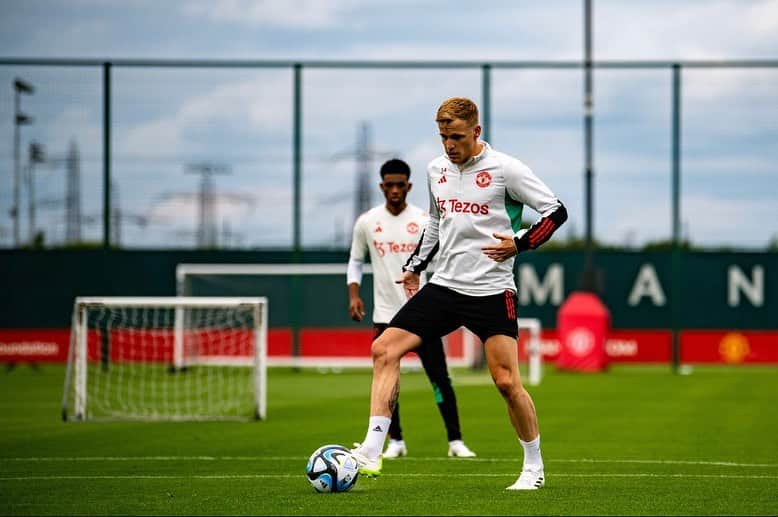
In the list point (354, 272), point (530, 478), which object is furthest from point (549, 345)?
point (530, 478)

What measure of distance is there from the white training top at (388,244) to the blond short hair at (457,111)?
327cm

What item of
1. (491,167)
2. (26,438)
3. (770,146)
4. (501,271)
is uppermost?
(770,146)

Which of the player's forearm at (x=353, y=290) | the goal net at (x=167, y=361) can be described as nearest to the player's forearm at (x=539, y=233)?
the player's forearm at (x=353, y=290)

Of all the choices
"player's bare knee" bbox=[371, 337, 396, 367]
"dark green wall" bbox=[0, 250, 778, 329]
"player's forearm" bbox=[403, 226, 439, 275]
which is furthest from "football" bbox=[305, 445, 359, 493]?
"dark green wall" bbox=[0, 250, 778, 329]

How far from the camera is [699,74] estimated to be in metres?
29.5

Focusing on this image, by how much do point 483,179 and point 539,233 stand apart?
1.58 ft

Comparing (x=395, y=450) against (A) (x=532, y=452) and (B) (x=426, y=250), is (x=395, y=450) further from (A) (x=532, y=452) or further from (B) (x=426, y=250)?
(A) (x=532, y=452)

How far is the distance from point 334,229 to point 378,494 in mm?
20180

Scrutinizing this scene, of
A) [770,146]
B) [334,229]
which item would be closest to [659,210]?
[770,146]

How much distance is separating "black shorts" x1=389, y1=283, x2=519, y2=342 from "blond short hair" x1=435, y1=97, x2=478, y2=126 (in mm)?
1018

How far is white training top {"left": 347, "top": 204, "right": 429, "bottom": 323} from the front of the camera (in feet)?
37.7

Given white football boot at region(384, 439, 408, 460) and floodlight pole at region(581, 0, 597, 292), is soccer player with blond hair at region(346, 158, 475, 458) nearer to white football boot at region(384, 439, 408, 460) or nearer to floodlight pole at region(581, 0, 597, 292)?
white football boot at region(384, 439, 408, 460)

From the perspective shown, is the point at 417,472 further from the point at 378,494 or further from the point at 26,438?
the point at 26,438

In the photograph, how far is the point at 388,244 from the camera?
38.0 feet
